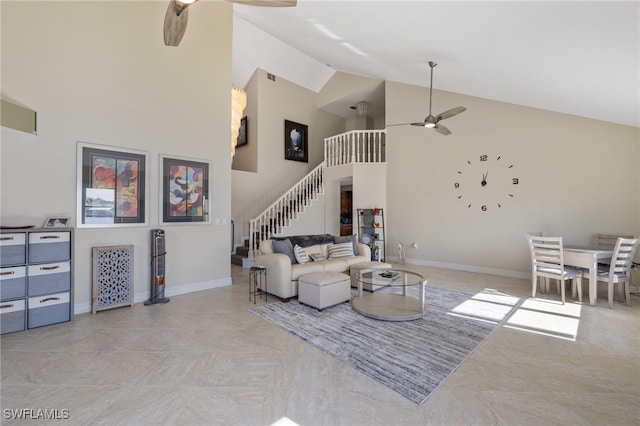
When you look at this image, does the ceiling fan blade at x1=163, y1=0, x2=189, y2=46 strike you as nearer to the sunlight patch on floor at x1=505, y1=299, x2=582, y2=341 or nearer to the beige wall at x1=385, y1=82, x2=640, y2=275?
the sunlight patch on floor at x1=505, y1=299, x2=582, y2=341

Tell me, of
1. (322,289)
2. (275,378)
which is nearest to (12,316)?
(275,378)

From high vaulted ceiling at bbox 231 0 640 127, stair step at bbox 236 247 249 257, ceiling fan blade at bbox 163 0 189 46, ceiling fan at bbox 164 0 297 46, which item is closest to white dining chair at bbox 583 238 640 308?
high vaulted ceiling at bbox 231 0 640 127

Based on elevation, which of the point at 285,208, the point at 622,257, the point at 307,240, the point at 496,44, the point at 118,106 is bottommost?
the point at 622,257

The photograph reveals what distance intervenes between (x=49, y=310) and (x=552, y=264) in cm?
666

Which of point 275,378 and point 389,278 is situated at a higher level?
point 389,278

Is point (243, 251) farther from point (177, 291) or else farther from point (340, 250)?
point (340, 250)

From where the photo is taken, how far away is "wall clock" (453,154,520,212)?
Answer: 5617mm

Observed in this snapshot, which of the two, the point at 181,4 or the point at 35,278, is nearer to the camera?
the point at 181,4

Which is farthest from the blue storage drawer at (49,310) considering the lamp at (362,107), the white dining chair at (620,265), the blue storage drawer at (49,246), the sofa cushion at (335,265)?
the lamp at (362,107)

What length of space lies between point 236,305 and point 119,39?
4096 millimetres

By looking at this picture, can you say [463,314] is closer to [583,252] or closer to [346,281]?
[346,281]

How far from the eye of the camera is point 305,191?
795 cm

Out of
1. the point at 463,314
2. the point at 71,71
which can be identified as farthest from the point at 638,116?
the point at 71,71

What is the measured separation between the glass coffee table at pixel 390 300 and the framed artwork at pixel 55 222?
379cm
